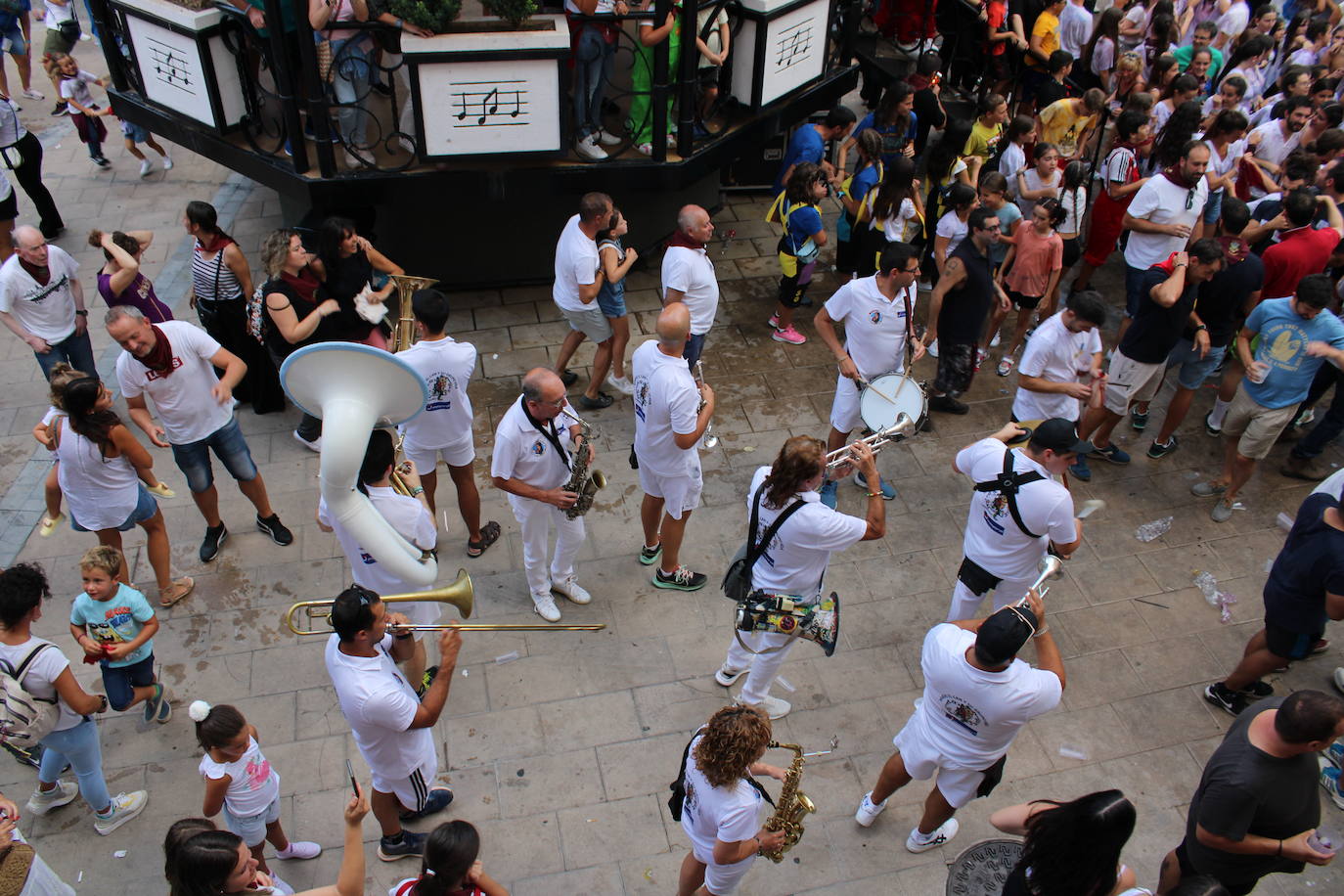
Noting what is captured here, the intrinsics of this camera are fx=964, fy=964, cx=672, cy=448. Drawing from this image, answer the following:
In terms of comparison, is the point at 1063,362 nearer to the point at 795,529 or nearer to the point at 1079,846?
the point at 795,529

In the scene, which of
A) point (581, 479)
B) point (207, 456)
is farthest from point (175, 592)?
→ point (581, 479)

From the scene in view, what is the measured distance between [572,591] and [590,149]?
3637 mm

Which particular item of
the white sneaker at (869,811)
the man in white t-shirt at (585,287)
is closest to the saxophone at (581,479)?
the man in white t-shirt at (585,287)

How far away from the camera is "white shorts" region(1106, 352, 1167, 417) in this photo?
6684mm

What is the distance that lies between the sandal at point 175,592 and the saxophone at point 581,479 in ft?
7.95

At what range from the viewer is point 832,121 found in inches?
336

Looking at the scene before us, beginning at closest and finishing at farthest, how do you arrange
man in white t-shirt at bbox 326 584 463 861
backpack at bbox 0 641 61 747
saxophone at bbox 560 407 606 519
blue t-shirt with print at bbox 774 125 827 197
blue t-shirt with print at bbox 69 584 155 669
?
man in white t-shirt at bbox 326 584 463 861
backpack at bbox 0 641 61 747
blue t-shirt with print at bbox 69 584 155 669
saxophone at bbox 560 407 606 519
blue t-shirt with print at bbox 774 125 827 197

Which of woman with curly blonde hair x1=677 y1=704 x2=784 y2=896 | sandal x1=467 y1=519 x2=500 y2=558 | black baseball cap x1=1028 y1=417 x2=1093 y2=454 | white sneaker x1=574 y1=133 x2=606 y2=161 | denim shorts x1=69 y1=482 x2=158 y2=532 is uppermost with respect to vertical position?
black baseball cap x1=1028 y1=417 x2=1093 y2=454

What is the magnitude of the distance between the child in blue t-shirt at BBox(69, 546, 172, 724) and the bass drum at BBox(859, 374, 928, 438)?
410 centimetres

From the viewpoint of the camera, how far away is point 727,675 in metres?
5.31

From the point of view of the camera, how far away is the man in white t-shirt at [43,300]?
615cm

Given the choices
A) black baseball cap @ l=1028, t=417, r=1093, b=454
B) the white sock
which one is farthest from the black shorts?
the white sock

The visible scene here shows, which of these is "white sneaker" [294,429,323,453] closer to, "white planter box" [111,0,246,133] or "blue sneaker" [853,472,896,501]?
"white planter box" [111,0,246,133]

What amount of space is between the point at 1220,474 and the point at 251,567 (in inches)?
268
